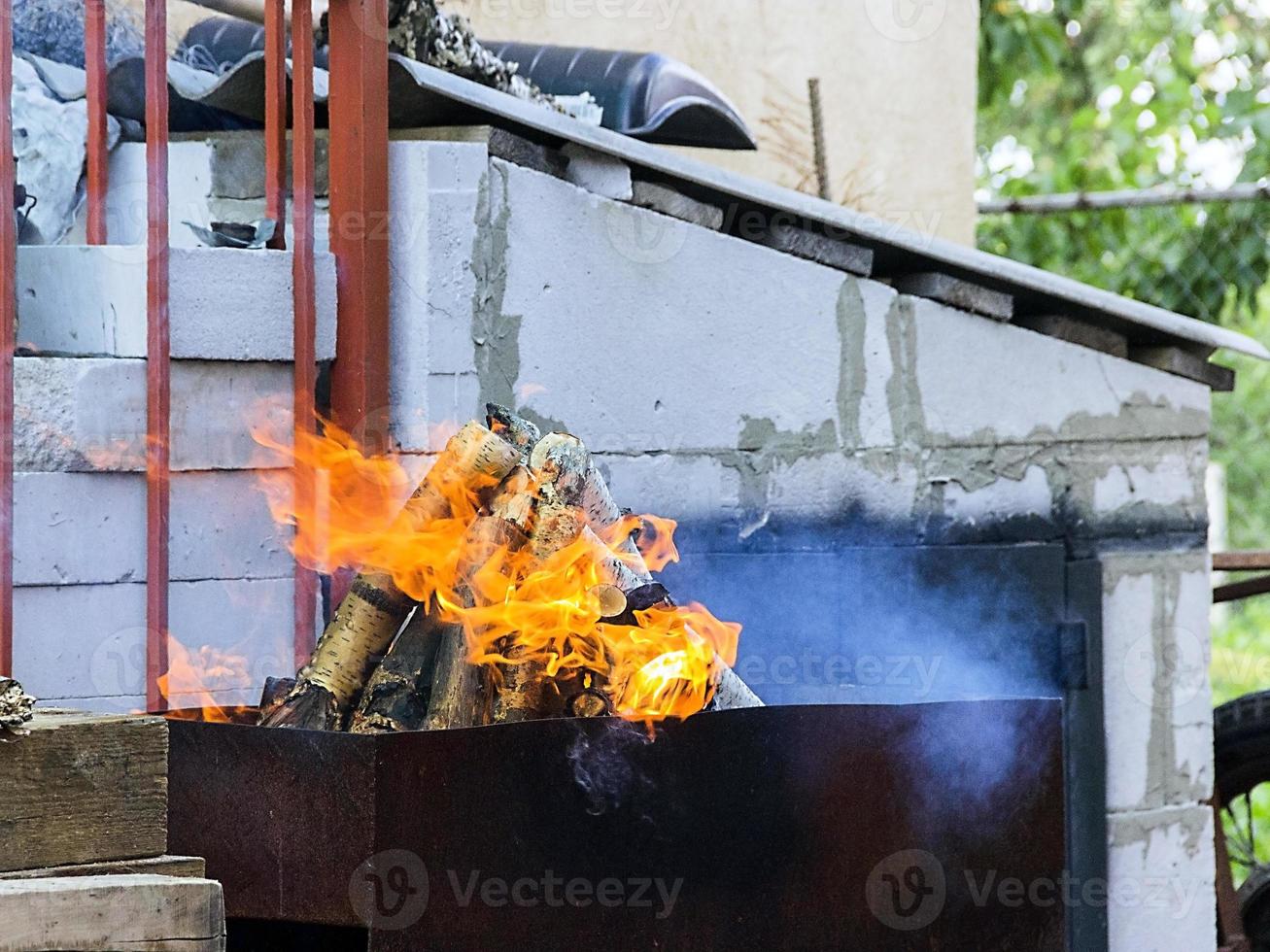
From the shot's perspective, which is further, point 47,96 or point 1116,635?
point 1116,635

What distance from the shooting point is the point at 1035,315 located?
484cm

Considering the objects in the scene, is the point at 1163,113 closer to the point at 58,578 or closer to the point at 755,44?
the point at 755,44

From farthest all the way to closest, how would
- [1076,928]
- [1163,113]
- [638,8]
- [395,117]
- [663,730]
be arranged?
[1163,113] < [638,8] < [1076,928] < [395,117] < [663,730]

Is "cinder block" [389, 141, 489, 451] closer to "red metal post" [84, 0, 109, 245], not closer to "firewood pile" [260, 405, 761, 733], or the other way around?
"firewood pile" [260, 405, 761, 733]

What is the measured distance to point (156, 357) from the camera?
3.47 meters

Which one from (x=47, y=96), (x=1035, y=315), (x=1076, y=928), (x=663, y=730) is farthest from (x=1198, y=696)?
(x=47, y=96)

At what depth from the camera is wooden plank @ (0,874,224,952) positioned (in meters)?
1.82

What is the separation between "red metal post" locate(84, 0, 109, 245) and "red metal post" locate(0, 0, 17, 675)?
0.20m

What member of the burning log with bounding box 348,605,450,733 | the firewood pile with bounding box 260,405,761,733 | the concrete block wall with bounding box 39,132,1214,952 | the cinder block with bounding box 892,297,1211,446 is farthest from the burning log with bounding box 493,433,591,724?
the cinder block with bounding box 892,297,1211,446

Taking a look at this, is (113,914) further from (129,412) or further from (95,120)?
(95,120)

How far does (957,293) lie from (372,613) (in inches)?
81.9

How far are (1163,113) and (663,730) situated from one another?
8.13 meters

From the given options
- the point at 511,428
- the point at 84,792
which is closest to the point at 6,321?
the point at 511,428

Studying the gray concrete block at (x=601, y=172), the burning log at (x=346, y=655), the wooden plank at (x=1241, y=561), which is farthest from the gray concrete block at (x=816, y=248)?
the wooden plank at (x=1241, y=561)
